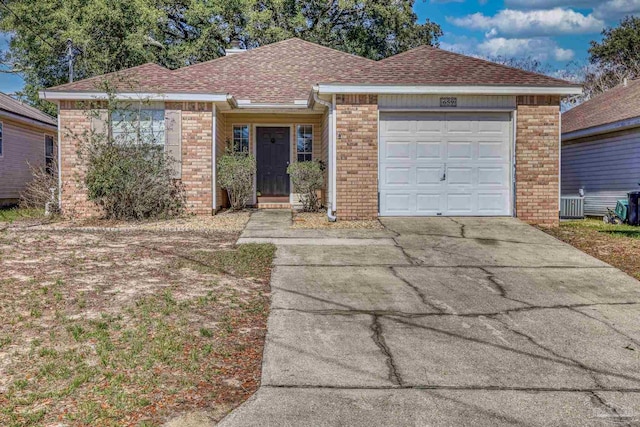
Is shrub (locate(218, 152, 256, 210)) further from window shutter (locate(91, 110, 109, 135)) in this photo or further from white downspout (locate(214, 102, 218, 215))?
window shutter (locate(91, 110, 109, 135))

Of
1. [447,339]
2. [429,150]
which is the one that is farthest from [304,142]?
Result: [447,339]

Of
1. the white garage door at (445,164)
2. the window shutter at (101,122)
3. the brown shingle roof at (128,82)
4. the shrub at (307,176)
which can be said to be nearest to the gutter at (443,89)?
the white garage door at (445,164)

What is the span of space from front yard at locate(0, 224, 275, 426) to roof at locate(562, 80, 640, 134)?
11.9 meters

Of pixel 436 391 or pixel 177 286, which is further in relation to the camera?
pixel 177 286

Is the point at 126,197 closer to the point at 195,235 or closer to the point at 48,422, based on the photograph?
the point at 195,235

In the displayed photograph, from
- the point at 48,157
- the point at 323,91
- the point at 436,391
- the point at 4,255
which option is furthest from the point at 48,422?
the point at 48,157

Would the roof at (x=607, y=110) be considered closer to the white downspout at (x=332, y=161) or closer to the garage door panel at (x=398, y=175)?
the garage door panel at (x=398, y=175)

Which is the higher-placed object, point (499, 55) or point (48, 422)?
point (499, 55)

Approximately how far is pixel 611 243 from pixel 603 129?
687cm

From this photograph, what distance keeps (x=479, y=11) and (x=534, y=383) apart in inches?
1302

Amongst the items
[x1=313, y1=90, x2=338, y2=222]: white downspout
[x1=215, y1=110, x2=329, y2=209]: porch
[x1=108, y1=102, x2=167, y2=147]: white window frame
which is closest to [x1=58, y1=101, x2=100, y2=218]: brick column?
[x1=108, y1=102, x2=167, y2=147]: white window frame

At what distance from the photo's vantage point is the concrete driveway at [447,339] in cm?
362

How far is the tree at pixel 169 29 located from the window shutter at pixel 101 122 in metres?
12.2

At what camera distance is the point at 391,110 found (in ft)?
38.4
